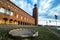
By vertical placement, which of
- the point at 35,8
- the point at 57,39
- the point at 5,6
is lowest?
the point at 57,39

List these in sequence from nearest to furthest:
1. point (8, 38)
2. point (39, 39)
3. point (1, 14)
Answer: point (8, 38), point (39, 39), point (1, 14)

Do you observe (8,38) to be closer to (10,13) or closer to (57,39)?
(57,39)

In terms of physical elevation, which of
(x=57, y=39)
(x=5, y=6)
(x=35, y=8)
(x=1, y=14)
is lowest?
(x=57, y=39)

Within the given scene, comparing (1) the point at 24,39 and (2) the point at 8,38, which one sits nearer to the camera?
(1) the point at 24,39

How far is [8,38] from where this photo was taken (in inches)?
634

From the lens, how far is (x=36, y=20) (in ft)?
350

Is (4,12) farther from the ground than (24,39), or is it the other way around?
(4,12)

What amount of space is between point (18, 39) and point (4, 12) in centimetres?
2776

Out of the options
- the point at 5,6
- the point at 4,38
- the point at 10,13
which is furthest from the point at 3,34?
the point at 10,13

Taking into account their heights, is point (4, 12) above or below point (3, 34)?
above

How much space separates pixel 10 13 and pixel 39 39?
90.4ft

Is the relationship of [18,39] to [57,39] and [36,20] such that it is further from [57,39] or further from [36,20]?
[36,20]

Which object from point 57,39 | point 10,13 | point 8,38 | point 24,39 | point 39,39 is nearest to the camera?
point 24,39

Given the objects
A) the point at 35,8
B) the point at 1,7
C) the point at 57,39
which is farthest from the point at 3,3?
the point at 35,8
